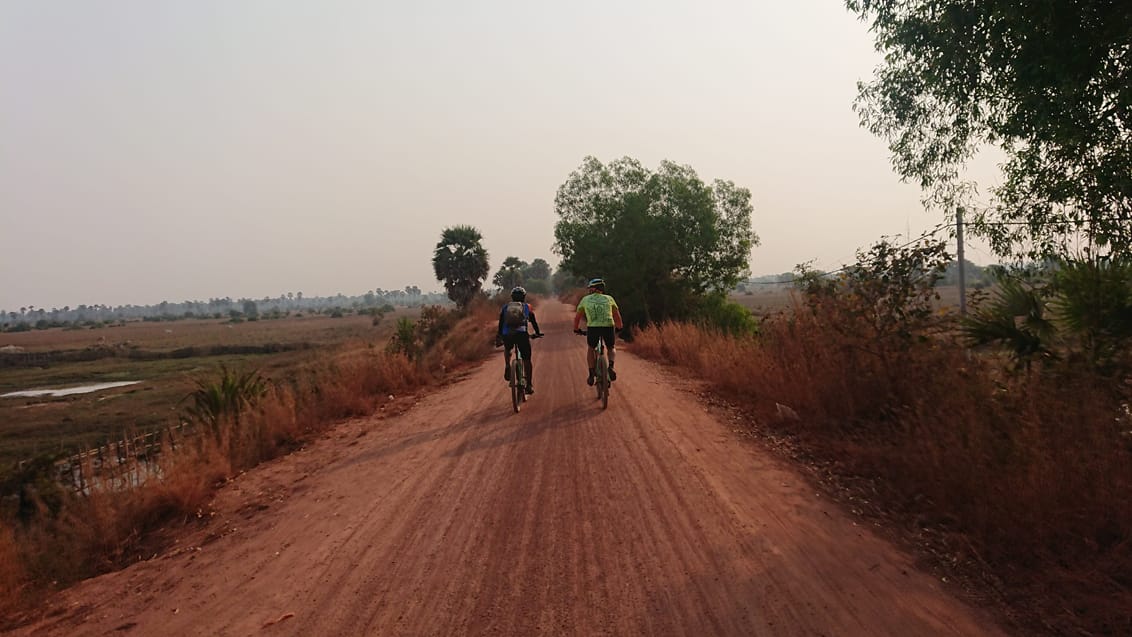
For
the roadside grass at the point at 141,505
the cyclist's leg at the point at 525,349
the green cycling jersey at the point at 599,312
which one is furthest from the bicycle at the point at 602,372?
the roadside grass at the point at 141,505

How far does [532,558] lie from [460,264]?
47663 millimetres

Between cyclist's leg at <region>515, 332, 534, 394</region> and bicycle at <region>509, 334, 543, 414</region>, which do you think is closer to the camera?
bicycle at <region>509, 334, 543, 414</region>

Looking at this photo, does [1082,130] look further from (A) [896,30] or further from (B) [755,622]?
(B) [755,622]

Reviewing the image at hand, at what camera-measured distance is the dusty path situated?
3.34 metres

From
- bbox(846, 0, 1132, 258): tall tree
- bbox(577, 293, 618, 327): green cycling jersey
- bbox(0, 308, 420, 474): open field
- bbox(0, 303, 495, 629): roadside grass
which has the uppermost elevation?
bbox(846, 0, 1132, 258): tall tree

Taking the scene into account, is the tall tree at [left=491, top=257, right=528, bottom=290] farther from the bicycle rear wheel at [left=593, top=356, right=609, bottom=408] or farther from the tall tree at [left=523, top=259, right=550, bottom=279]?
the bicycle rear wheel at [left=593, top=356, right=609, bottom=408]

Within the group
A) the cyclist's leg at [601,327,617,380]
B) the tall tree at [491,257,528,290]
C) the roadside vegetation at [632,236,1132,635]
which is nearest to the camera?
the roadside vegetation at [632,236,1132,635]

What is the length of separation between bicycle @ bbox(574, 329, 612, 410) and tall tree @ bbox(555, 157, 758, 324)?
2121cm

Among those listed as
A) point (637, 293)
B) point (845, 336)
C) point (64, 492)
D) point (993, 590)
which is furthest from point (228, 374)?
point (637, 293)

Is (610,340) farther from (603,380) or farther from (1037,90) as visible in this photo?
(1037,90)

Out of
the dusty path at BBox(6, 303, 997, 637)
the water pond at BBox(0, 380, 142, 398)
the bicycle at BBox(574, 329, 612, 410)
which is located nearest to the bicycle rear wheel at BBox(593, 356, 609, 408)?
the bicycle at BBox(574, 329, 612, 410)

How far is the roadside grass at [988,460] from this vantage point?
3.57 meters

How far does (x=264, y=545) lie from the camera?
4793 millimetres

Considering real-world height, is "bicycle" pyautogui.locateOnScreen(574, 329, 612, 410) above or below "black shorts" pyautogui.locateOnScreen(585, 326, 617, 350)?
below
